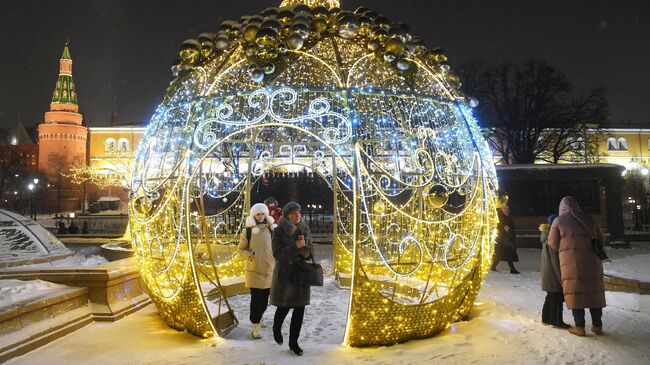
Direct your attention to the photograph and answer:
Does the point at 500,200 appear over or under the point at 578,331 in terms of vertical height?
over

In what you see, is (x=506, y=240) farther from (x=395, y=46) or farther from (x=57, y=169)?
(x=57, y=169)

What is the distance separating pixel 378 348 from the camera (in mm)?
4703

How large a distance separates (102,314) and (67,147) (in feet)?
184

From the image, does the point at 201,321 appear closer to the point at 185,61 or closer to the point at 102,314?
the point at 102,314

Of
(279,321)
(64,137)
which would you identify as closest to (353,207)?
(279,321)

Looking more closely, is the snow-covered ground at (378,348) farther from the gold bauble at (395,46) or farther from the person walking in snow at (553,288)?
the gold bauble at (395,46)

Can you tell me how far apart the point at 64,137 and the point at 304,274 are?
58485mm

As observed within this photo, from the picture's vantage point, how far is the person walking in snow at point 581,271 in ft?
16.6

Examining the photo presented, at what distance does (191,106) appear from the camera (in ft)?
18.1

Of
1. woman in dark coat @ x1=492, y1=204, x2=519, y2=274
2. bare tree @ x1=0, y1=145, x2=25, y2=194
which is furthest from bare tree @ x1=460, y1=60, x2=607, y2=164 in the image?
bare tree @ x1=0, y1=145, x2=25, y2=194

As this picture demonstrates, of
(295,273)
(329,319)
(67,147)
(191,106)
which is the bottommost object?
(329,319)

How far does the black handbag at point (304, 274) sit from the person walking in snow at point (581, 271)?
2801 millimetres

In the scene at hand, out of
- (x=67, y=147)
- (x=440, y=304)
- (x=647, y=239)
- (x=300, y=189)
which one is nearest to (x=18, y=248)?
(x=440, y=304)

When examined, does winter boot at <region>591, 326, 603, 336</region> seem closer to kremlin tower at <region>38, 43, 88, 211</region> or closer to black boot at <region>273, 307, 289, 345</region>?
black boot at <region>273, 307, 289, 345</region>
